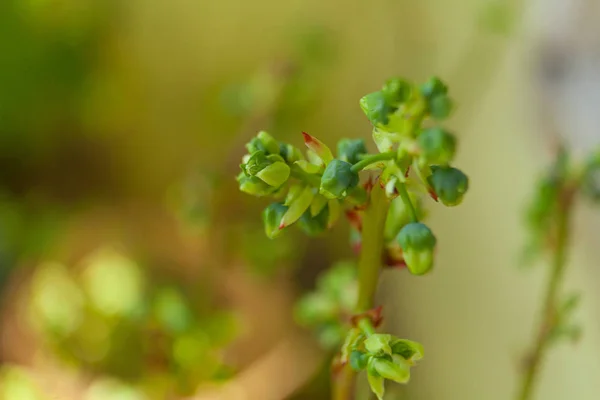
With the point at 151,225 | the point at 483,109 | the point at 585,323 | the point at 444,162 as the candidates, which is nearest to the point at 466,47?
the point at 483,109

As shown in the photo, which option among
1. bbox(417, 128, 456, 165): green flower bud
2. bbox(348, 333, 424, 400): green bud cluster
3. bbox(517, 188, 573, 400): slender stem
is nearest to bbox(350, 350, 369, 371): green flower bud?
bbox(348, 333, 424, 400): green bud cluster

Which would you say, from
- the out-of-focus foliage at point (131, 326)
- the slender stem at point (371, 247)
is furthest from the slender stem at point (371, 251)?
the out-of-focus foliage at point (131, 326)

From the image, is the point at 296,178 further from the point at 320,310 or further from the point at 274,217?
the point at 320,310

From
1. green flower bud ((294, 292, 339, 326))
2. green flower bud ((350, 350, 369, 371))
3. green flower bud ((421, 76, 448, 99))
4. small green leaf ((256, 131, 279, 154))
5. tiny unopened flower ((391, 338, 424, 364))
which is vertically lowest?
green flower bud ((294, 292, 339, 326))

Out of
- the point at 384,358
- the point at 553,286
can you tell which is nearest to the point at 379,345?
the point at 384,358

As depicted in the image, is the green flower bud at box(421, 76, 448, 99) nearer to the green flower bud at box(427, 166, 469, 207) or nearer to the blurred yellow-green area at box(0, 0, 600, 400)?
the green flower bud at box(427, 166, 469, 207)

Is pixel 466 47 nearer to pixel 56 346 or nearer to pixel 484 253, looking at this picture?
pixel 484 253
